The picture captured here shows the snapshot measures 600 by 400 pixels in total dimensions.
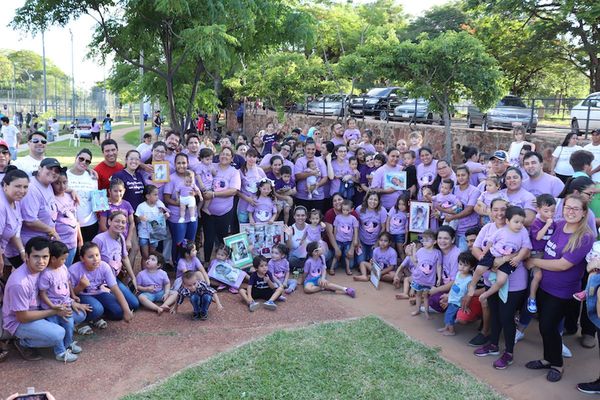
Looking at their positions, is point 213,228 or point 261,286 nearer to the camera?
point 261,286

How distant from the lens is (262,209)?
782 centimetres

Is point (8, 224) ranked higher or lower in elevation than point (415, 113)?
lower

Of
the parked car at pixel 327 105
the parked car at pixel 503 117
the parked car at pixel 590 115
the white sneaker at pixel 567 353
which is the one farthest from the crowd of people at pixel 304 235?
the parked car at pixel 327 105

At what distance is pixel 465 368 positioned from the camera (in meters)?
5.10

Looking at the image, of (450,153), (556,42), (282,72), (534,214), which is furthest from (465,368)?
(556,42)

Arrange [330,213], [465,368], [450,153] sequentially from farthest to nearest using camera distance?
[450,153] → [330,213] → [465,368]

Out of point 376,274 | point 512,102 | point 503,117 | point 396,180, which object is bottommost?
point 376,274

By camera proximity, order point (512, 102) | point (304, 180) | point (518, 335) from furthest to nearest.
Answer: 1. point (512, 102)
2. point (304, 180)
3. point (518, 335)

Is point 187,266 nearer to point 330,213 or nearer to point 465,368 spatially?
point 330,213

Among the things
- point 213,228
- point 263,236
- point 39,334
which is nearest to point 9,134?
point 213,228

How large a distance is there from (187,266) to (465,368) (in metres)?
3.57

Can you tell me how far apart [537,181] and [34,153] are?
6043 millimetres

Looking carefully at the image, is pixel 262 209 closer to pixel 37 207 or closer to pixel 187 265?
pixel 187 265

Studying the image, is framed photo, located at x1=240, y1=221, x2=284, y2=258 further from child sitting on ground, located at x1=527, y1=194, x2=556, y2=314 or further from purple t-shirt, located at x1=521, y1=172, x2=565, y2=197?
child sitting on ground, located at x1=527, y1=194, x2=556, y2=314
